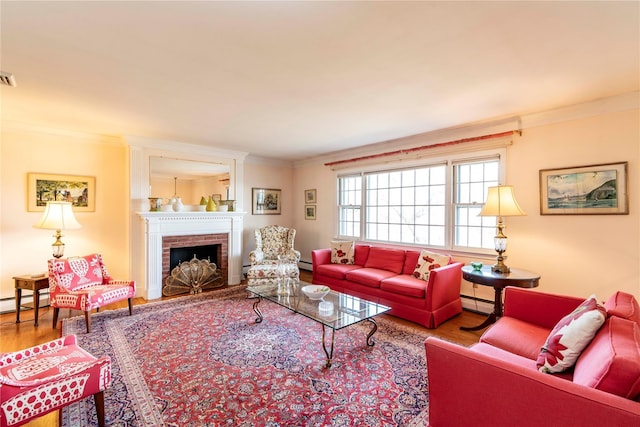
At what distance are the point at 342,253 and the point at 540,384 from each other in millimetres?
3561

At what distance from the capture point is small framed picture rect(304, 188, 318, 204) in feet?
19.7

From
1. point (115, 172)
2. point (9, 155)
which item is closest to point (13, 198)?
point (9, 155)

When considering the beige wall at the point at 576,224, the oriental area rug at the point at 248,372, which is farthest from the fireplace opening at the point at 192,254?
the beige wall at the point at 576,224

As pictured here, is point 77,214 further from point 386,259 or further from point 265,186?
point 386,259

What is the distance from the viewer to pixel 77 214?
13.5 ft

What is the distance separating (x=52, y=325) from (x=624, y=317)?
16.3 ft

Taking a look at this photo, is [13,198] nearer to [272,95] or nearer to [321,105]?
[272,95]

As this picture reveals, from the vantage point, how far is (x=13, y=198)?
12.1ft

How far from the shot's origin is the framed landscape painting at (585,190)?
2781 mm

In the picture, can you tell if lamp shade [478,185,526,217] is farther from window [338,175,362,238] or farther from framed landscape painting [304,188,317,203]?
framed landscape painting [304,188,317,203]

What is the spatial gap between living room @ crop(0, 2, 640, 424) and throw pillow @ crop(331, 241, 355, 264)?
4.63 ft

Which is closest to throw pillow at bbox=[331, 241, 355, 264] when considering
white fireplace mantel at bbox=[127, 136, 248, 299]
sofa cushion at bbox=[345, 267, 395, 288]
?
sofa cushion at bbox=[345, 267, 395, 288]

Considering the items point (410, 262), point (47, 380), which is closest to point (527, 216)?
point (410, 262)

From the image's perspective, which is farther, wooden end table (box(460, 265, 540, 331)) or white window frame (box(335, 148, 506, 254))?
white window frame (box(335, 148, 506, 254))
